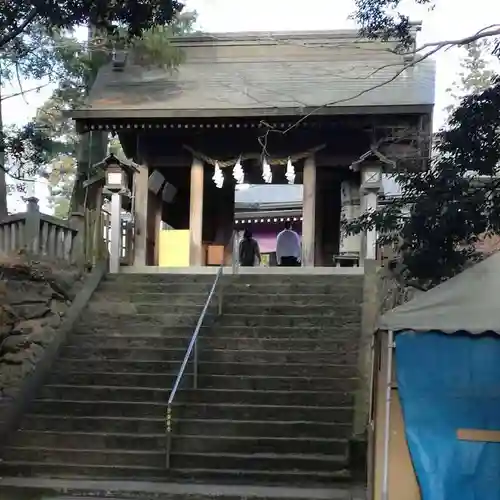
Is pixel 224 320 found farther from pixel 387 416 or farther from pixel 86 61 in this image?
pixel 86 61

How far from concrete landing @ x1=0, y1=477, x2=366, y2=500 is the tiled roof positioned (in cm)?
801

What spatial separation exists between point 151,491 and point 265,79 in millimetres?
11110

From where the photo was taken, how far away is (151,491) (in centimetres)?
724

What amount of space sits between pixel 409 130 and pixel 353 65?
407cm

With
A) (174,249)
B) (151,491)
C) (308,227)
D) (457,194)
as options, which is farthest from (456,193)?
(174,249)

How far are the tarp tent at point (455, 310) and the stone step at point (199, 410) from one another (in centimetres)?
336

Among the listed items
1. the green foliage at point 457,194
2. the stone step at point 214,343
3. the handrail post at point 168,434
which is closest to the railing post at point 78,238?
the stone step at point 214,343

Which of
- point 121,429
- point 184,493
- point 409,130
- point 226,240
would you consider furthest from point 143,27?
point 226,240

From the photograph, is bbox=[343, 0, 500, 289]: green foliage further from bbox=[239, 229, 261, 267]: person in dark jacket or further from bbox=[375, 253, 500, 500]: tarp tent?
bbox=[239, 229, 261, 267]: person in dark jacket

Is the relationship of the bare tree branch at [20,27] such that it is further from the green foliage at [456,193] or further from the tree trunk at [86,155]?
the tree trunk at [86,155]

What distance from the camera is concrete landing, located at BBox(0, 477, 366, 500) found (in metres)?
7.14

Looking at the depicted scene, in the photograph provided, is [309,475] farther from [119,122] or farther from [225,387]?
[119,122]

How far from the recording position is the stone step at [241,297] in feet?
36.9

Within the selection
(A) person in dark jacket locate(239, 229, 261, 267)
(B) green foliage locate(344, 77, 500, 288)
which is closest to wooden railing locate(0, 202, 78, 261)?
(A) person in dark jacket locate(239, 229, 261, 267)
